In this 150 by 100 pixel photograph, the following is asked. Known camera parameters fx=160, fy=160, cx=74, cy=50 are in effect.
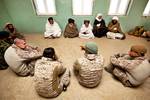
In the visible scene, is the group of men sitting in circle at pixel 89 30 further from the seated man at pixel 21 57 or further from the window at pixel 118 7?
the seated man at pixel 21 57

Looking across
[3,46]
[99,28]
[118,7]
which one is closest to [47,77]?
[3,46]

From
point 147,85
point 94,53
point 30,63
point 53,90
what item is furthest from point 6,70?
point 147,85

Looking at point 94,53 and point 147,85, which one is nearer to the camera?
point 94,53

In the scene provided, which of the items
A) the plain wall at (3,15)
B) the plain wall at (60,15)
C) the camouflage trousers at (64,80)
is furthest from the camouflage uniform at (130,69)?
the plain wall at (3,15)

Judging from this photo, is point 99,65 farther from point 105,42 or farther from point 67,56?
point 105,42

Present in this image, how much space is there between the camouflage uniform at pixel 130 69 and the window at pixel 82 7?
6.45ft

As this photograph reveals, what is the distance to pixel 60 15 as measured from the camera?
4.54m

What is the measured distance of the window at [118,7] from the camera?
436 cm

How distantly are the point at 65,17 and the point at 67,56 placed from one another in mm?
1377

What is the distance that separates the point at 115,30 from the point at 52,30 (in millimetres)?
1770

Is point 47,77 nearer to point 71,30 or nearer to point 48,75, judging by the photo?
point 48,75

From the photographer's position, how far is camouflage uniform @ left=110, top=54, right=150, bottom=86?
262 centimetres

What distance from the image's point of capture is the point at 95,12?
14.8 ft

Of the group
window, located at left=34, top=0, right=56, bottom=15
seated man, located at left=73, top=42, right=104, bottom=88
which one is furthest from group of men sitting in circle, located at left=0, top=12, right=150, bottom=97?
window, located at left=34, top=0, right=56, bottom=15
